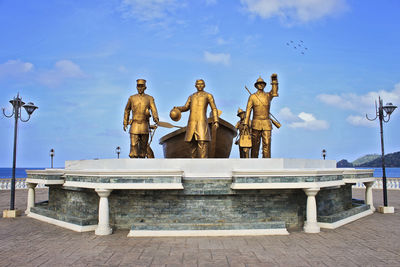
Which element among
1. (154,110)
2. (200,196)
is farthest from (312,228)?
(154,110)

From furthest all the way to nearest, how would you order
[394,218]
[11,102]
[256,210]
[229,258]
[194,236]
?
[11,102] → [394,218] → [256,210] → [194,236] → [229,258]

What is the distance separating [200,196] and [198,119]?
2459 mm

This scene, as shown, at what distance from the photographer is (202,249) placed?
5691 mm

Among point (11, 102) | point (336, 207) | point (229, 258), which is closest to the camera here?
point (229, 258)

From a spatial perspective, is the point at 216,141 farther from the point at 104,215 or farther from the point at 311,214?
the point at 104,215

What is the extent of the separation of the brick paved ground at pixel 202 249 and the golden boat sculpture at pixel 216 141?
4.92 m

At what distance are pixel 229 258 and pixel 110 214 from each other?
3.35 metres

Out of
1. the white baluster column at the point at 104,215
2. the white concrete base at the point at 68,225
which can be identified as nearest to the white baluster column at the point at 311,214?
the white baluster column at the point at 104,215

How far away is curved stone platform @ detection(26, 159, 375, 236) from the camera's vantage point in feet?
22.2

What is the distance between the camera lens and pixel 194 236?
6664 mm

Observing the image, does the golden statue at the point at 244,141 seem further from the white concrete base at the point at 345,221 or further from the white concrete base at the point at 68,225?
the white concrete base at the point at 68,225

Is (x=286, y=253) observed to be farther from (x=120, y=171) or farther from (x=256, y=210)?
(x=120, y=171)

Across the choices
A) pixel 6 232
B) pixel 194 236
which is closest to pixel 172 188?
pixel 194 236

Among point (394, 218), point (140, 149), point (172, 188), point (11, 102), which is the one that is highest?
point (11, 102)
